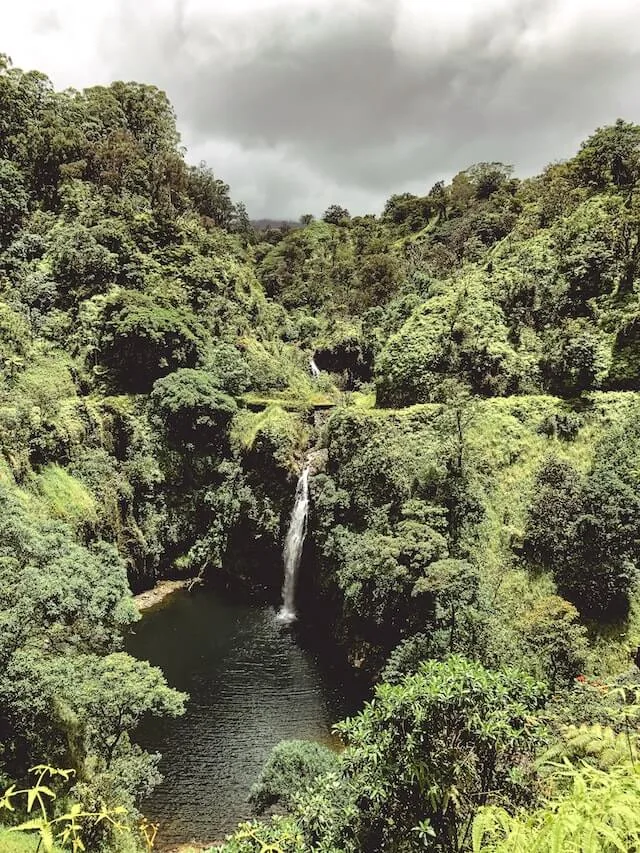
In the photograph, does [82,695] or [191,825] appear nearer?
[82,695]

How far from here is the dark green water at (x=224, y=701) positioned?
773 inches

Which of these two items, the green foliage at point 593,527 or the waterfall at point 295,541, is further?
the waterfall at point 295,541

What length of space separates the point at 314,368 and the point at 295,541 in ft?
79.9

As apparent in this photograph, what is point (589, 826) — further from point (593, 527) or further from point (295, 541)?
point (295, 541)

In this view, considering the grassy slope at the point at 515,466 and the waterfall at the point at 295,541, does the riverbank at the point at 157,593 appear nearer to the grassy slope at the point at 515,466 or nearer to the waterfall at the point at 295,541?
the waterfall at the point at 295,541

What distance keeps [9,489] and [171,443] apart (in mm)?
15635

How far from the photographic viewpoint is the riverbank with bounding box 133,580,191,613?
34597 millimetres

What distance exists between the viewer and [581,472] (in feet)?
93.9

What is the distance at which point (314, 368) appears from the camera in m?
56.7

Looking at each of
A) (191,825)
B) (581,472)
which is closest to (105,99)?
(581,472)

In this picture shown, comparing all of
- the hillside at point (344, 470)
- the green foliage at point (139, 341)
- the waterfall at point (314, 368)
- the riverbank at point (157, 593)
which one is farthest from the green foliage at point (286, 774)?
the waterfall at point (314, 368)

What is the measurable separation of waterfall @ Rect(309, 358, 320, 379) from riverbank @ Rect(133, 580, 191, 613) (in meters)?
25.7

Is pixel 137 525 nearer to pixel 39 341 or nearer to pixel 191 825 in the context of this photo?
pixel 39 341

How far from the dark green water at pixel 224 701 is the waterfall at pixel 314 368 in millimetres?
26784
